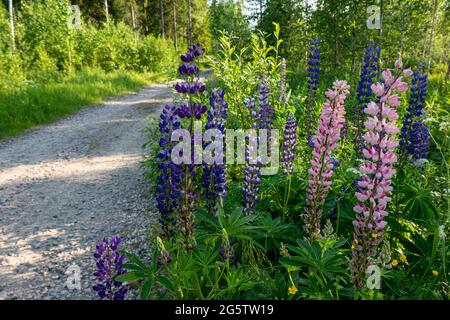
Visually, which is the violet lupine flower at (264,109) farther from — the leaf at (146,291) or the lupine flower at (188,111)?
the leaf at (146,291)

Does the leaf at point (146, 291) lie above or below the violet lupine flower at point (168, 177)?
below

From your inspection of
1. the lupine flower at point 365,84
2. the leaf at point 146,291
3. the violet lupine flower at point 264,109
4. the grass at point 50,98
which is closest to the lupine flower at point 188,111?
the leaf at point 146,291

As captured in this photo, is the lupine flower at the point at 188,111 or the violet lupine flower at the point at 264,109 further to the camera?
the violet lupine flower at the point at 264,109

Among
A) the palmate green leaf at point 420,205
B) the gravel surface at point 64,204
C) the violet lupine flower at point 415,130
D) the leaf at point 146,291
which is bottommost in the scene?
the gravel surface at point 64,204

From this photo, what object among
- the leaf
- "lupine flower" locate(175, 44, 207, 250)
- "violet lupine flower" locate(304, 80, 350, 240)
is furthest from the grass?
"violet lupine flower" locate(304, 80, 350, 240)

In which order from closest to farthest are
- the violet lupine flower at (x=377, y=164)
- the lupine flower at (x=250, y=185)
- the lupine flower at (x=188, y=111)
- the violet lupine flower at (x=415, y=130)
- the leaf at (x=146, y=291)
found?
the violet lupine flower at (x=377, y=164), the leaf at (x=146, y=291), the lupine flower at (x=188, y=111), the lupine flower at (x=250, y=185), the violet lupine flower at (x=415, y=130)

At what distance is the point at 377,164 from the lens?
66.6 inches

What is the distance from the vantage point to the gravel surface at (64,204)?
3.03 metres

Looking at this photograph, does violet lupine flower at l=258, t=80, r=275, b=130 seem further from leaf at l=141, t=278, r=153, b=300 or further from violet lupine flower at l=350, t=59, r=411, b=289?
leaf at l=141, t=278, r=153, b=300

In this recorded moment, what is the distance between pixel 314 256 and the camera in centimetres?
196

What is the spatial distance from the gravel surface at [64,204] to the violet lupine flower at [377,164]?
211 centimetres

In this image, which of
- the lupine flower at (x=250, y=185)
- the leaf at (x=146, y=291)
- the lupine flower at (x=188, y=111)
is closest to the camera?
the leaf at (x=146, y=291)

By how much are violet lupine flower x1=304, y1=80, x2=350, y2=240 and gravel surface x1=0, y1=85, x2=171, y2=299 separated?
70.5 inches
